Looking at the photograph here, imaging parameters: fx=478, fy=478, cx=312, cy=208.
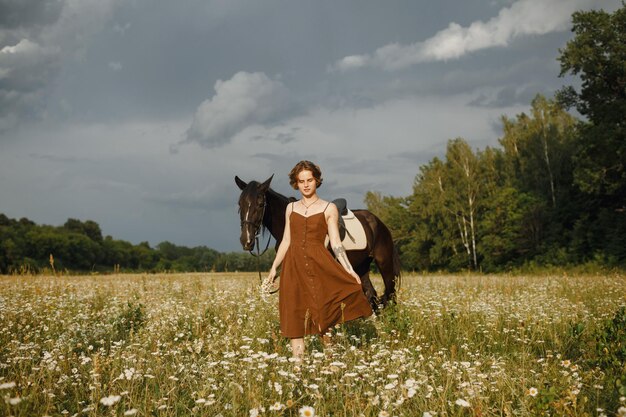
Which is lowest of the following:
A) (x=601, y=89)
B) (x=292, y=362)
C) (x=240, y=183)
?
(x=292, y=362)

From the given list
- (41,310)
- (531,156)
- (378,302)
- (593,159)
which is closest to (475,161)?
(531,156)

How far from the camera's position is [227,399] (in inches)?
154

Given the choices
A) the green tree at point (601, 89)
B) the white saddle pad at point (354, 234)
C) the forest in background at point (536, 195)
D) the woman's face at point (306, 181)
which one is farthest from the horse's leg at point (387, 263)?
the green tree at point (601, 89)

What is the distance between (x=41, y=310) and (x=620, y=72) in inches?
1188

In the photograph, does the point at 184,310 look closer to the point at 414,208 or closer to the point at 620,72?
the point at 620,72

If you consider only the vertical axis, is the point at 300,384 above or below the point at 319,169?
below

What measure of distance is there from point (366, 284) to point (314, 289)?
4.07m

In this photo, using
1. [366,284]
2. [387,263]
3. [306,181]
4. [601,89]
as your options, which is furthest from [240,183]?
[601,89]

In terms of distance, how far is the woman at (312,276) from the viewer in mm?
5375

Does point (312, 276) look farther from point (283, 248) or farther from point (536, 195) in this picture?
point (536, 195)

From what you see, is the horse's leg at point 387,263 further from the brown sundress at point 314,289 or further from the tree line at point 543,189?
the tree line at point 543,189

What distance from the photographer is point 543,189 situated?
138 ft

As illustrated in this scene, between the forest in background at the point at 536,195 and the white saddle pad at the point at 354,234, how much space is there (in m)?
11.7

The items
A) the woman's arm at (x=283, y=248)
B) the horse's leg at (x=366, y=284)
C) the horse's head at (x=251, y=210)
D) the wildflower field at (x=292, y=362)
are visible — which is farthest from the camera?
the horse's leg at (x=366, y=284)
